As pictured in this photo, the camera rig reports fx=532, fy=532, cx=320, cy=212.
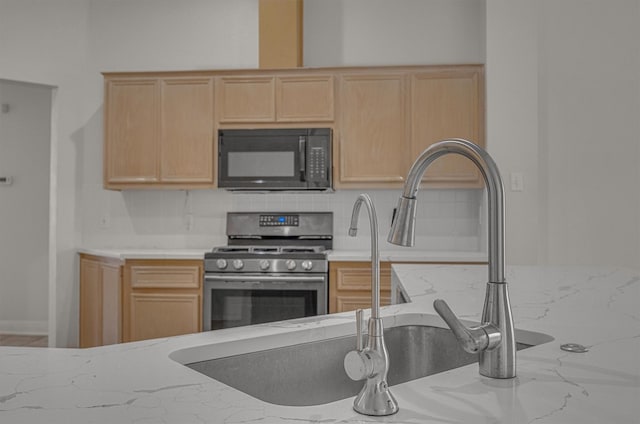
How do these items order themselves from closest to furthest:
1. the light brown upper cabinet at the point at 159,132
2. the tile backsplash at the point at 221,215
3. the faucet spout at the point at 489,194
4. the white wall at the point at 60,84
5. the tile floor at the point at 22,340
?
the faucet spout at the point at 489,194, the light brown upper cabinet at the point at 159,132, the tile backsplash at the point at 221,215, the white wall at the point at 60,84, the tile floor at the point at 22,340

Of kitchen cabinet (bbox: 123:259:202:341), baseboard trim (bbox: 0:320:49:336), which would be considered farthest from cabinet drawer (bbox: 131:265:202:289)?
baseboard trim (bbox: 0:320:49:336)

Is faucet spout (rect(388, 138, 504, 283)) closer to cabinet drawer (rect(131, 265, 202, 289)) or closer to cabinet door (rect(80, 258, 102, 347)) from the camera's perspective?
cabinet drawer (rect(131, 265, 202, 289))

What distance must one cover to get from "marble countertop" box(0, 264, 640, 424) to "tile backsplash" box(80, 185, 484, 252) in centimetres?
268

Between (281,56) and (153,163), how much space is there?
1.24m

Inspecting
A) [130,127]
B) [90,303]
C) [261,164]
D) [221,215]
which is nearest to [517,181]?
[261,164]

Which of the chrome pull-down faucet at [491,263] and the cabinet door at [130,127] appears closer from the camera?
the chrome pull-down faucet at [491,263]

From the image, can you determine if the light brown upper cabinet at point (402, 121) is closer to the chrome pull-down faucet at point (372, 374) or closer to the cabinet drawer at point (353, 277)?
the cabinet drawer at point (353, 277)

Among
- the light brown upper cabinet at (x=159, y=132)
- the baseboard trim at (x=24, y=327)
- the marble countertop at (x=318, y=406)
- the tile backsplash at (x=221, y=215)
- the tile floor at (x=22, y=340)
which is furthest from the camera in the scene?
the baseboard trim at (x=24, y=327)

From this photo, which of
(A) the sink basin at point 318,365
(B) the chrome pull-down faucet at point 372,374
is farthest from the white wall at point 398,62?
(B) the chrome pull-down faucet at point 372,374

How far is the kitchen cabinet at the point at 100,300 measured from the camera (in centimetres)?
366

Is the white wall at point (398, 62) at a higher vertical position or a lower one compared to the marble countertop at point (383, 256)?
higher

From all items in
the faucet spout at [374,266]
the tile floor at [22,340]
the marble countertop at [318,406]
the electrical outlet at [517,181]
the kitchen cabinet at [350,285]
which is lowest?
the tile floor at [22,340]

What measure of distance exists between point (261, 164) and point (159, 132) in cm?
82

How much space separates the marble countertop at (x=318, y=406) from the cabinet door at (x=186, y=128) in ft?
9.18
